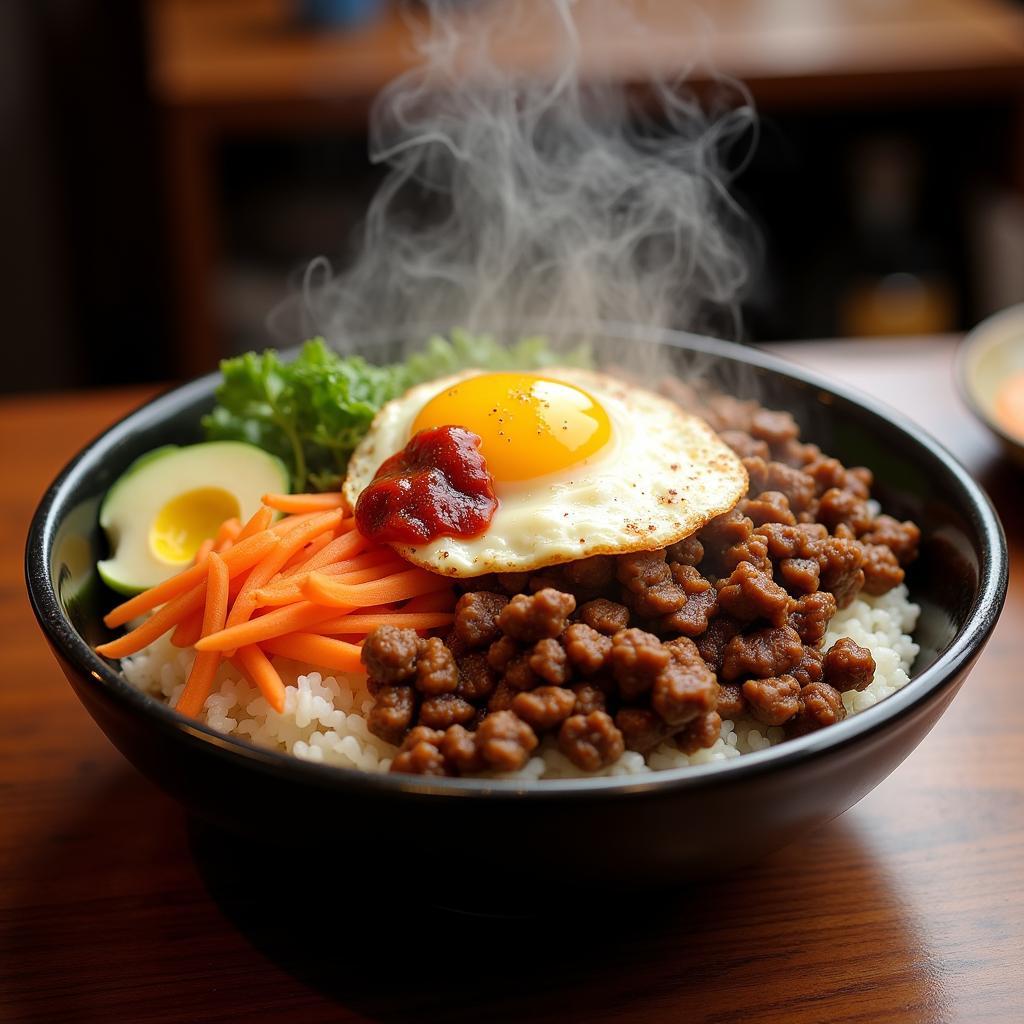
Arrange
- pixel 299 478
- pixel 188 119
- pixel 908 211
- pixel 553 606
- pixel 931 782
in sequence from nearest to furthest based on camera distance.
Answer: pixel 553 606 < pixel 931 782 < pixel 299 478 < pixel 188 119 < pixel 908 211

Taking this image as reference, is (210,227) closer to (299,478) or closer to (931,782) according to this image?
(299,478)

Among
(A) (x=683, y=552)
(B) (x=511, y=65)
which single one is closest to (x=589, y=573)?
(A) (x=683, y=552)

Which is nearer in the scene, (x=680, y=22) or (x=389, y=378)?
(x=389, y=378)

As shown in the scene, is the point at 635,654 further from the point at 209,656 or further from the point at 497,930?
the point at 209,656

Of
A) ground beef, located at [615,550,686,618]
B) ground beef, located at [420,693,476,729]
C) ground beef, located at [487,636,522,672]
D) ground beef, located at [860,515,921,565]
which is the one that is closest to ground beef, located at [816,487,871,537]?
ground beef, located at [860,515,921,565]

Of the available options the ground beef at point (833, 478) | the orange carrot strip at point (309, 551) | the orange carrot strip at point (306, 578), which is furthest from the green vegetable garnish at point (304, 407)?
the ground beef at point (833, 478)

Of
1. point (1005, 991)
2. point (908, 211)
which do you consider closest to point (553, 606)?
point (1005, 991)

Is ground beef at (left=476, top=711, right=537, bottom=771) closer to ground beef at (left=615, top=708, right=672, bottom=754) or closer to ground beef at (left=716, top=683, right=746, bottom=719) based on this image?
ground beef at (left=615, top=708, right=672, bottom=754)
